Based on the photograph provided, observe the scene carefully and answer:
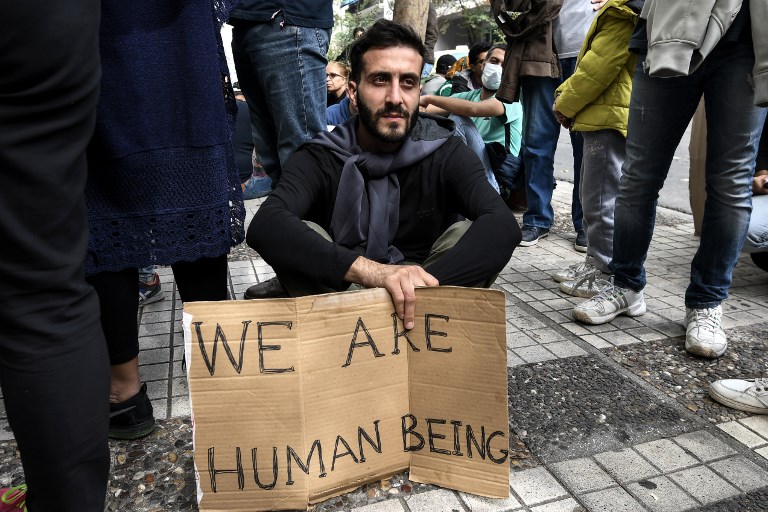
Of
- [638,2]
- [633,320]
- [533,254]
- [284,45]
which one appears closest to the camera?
[284,45]

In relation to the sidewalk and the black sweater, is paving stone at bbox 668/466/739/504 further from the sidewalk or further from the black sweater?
the black sweater

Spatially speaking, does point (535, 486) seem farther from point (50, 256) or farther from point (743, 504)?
point (50, 256)

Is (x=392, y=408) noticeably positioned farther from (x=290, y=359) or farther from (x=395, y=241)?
(x=395, y=241)

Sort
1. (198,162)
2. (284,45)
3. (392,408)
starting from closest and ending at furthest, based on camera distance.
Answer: (392,408) < (198,162) < (284,45)

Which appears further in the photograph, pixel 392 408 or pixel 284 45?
pixel 284 45

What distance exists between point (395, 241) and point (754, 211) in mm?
2079

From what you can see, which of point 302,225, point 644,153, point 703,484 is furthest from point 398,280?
point 644,153

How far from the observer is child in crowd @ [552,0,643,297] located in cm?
310

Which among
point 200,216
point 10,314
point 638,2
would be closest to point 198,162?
point 200,216

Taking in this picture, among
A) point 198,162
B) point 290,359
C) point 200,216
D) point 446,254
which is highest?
point 198,162

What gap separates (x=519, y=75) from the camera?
14.7ft

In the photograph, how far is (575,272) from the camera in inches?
149

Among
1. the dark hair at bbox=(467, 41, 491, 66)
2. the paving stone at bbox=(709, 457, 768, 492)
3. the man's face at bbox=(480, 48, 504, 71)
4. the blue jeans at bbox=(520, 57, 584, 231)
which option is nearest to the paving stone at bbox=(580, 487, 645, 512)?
the paving stone at bbox=(709, 457, 768, 492)

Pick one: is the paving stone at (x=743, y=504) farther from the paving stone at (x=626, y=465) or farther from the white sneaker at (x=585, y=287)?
the white sneaker at (x=585, y=287)
